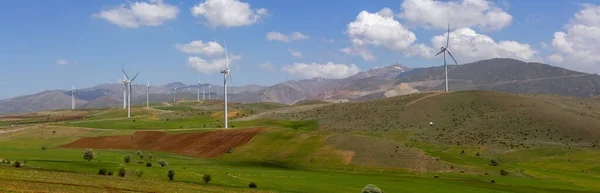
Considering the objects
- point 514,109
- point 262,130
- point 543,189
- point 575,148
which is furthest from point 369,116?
point 543,189

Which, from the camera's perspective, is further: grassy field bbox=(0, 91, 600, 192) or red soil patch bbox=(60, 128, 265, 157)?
red soil patch bbox=(60, 128, 265, 157)

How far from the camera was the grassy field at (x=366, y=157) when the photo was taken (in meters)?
63.4

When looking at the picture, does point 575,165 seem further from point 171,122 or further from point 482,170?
point 171,122

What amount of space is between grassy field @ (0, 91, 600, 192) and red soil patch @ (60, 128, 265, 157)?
4789mm

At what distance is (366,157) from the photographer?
344 feet

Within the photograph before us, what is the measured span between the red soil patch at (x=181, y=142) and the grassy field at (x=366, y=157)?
4.79 m

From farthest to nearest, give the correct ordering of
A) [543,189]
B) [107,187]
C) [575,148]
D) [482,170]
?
1. [575,148]
2. [482,170]
3. [543,189]
4. [107,187]

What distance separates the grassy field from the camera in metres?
63.4

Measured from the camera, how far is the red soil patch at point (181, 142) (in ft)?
415

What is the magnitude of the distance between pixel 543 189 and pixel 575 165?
36.7 m

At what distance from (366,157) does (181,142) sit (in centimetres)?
5319

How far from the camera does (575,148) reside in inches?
4742

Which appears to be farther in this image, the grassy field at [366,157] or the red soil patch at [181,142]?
the red soil patch at [181,142]

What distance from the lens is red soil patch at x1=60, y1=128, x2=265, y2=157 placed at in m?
126
